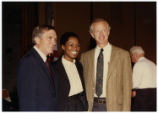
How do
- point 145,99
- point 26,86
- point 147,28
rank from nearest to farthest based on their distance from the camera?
point 26,86 → point 145,99 → point 147,28

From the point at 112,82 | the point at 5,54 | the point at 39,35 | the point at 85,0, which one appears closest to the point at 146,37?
→ the point at 85,0

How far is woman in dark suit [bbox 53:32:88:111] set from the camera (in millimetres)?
2094

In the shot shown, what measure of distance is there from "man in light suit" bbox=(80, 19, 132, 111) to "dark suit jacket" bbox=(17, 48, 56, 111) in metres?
0.59

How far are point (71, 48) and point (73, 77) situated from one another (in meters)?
0.33

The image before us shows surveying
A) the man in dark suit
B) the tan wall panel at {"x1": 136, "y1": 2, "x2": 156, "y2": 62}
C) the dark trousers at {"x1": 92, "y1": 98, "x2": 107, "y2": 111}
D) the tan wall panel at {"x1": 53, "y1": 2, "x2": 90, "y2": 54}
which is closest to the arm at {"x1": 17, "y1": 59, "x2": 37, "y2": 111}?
the man in dark suit

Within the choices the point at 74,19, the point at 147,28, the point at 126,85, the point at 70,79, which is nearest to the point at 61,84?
the point at 70,79

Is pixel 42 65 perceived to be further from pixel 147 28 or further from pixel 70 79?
pixel 147 28

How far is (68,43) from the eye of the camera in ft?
7.38

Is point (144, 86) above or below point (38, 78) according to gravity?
below

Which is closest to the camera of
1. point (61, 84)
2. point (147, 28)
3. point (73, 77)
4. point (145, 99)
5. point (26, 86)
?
point (26, 86)

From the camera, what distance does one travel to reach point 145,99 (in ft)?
11.7

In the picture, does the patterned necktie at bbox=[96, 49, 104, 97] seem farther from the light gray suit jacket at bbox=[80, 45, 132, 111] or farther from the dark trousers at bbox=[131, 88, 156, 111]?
the dark trousers at bbox=[131, 88, 156, 111]

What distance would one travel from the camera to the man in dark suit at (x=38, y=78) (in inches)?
63.7

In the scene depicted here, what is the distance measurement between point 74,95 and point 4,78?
548cm
